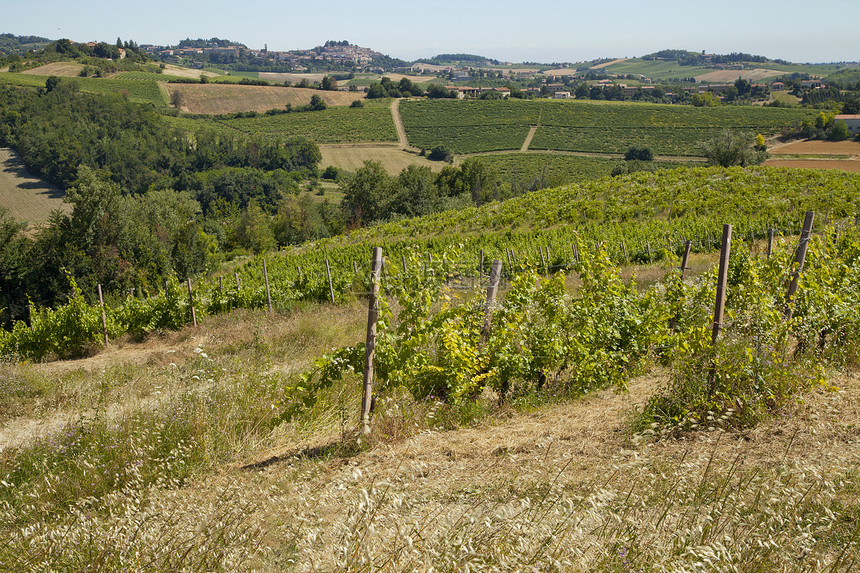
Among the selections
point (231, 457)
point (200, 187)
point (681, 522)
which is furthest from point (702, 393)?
point (200, 187)

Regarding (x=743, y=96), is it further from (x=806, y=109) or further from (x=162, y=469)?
(x=162, y=469)

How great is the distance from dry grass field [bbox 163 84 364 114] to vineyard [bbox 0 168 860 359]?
90.8 metres

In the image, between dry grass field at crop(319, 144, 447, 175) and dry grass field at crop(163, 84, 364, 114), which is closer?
dry grass field at crop(319, 144, 447, 175)

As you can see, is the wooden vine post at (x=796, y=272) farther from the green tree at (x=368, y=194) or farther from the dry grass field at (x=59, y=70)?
the dry grass field at (x=59, y=70)

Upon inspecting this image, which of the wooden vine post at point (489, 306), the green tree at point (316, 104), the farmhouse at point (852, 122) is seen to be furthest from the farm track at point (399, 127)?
the wooden vine post at point (489, 306)

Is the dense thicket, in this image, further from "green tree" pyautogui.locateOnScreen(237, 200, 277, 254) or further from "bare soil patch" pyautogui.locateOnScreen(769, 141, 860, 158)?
"bare soil patch" pyautogui.locateOnScreen(769, 141, 860, 158)

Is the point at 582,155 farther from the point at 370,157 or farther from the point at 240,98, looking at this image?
the point at 240,98

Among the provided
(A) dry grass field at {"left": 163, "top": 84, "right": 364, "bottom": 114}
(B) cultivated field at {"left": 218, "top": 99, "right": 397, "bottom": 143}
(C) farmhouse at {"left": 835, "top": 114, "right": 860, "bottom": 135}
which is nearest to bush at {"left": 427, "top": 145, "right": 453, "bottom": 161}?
(B) cultivated field at {"left": 218, "top": 99, "right": 397, "bottom": 143}

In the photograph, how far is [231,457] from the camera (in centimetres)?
551

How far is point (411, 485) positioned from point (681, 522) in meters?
1.92

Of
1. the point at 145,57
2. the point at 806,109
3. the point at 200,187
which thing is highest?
the point at 145,57

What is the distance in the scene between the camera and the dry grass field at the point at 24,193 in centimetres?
6531

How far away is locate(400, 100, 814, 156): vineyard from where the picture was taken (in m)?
82.2

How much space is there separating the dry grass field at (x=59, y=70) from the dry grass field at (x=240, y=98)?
2034 cm
